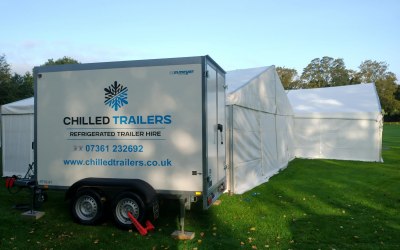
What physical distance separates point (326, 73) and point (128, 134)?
92.1m

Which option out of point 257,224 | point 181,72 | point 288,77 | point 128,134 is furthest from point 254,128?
point 288,77

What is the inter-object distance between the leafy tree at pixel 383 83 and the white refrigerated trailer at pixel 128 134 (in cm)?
7256

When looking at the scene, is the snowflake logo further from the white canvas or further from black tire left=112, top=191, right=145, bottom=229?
the white canvas

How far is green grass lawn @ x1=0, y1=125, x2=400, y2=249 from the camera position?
18.7ft

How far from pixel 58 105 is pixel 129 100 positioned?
4.78 feet

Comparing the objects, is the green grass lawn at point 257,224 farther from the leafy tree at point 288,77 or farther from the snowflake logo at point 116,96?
the leafy tree at point 288,77

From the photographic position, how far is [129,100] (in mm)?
6328

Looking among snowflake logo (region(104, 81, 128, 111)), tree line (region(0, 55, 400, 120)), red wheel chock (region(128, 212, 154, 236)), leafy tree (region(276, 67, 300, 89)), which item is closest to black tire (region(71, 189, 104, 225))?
red wheel chock (region(128, 212, 154, 236))

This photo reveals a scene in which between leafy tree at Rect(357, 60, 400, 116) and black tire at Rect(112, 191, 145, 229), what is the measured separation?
73002 mm

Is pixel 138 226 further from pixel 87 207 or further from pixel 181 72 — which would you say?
pixel 181 72

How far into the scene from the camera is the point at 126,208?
625 centimetres

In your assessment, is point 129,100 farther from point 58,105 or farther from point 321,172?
point 321,172

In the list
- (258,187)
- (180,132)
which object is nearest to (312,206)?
(258,187)

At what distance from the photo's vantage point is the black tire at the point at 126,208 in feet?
19.9
